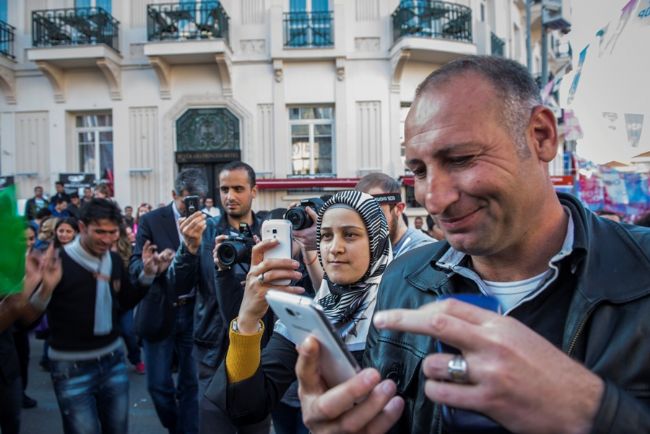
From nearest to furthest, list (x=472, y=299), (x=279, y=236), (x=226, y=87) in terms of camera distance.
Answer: (x=472, y=299) < (x=279, y=236) < (x=226, y=87)

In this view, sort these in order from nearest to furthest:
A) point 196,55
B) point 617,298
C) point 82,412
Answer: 1. point 617,298
2. point 82,412
3. point 196,55

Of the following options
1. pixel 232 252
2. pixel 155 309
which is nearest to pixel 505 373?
pixel 232 252

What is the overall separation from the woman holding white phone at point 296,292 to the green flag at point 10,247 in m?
1.10

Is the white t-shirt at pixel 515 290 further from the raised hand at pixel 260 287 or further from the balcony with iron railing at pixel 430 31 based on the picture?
the balcony with iron railing at pixel 430 31

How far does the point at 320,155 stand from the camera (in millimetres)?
13617

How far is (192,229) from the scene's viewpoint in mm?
3131

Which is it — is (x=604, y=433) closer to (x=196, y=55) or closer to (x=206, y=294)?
(x=206, y=294)

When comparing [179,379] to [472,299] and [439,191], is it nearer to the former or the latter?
[439,191]

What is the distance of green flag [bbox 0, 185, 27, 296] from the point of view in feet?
6.96

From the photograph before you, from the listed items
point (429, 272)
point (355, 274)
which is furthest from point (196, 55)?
point (429, 272)

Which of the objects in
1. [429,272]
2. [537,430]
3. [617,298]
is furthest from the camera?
[429,272]

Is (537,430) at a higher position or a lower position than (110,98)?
lower

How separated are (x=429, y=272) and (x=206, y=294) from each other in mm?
2227

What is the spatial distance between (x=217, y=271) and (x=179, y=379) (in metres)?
1.74
